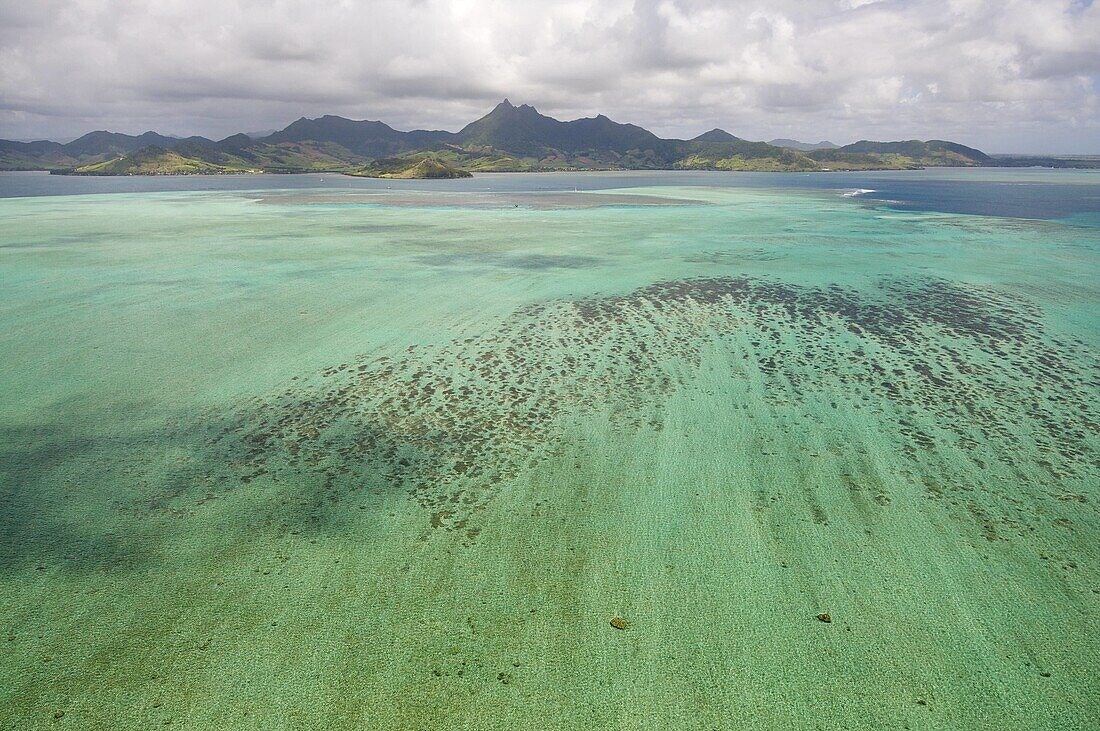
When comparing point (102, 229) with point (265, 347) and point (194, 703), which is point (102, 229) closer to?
point (265, 347)

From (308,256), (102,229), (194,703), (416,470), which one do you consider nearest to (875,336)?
(416,470)

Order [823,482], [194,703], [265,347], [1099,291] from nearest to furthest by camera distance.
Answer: [194,703] → [823,482] → [265,347] → [1099,291]

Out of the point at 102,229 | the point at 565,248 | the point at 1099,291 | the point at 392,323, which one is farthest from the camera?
the point at 102,229

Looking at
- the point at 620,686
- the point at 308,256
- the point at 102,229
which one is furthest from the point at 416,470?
the point at 102,229

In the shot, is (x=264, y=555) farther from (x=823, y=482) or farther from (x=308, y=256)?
(x=308, y=256)

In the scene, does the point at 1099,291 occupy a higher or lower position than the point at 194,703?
higher

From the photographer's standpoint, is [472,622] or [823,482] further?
[823,482]
